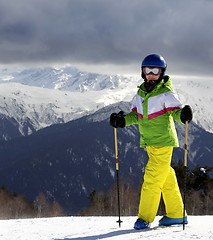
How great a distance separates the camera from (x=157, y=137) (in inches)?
241

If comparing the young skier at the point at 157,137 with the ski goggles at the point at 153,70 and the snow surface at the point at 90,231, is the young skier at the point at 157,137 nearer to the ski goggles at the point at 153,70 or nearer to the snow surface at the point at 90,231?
the ski goggles at the point at 153,70

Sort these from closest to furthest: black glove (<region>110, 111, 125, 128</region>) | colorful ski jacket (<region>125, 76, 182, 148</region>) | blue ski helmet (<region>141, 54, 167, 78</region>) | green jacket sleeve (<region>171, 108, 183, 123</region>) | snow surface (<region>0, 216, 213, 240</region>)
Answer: snow surface (<region>0, 216, 213, 240</region>), green jacket sleeve (<region>171, 108, 183, 123</region>), colorful ski jacket (<region>125, 76, 182, 148</region>), blue ski helmet (<region>141, 54, 167, 78</region>), black glove (<region>110, 111, 125, 128</region>)

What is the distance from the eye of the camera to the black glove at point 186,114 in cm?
566

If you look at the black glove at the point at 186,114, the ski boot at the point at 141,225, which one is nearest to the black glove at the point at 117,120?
the black glove at the point at 186,114

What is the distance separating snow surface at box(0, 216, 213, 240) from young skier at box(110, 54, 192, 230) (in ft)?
0.93

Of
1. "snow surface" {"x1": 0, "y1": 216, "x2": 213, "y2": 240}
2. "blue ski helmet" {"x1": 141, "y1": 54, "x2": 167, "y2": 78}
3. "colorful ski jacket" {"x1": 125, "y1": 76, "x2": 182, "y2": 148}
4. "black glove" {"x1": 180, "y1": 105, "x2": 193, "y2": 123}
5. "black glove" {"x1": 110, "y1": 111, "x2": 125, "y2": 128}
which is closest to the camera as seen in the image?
"snow surface" {"x1": 0, "y1": 216, "x2": 213, "y2": 240}

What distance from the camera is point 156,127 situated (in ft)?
20.2

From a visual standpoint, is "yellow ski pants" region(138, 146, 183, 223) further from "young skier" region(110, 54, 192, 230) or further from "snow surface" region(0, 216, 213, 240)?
"snow surface" region(0, 216, 213, 240)

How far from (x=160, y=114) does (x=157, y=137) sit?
0.36 m

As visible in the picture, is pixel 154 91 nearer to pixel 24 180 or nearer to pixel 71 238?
pixel 71 238

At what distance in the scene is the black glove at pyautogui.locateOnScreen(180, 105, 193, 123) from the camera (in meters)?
5.66

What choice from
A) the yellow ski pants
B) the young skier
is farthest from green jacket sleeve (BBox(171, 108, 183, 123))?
the yellow ski pants

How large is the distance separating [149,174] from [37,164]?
635 feet

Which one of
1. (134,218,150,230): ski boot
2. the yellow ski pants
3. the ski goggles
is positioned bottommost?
(134,218,150,230): ski boot
